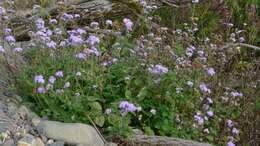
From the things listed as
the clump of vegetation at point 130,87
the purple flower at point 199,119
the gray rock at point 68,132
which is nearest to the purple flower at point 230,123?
the clump of vegetation at point 130,87

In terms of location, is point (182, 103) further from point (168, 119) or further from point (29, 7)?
point (29, 7)

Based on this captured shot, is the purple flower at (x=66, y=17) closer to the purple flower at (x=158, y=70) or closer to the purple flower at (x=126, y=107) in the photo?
the purple flower at (x=158, y=70)

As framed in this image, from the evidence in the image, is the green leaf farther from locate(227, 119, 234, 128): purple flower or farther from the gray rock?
locate(227, 119, 234, 128): purple flower

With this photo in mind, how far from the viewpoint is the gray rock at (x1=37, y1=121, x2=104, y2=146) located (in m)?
2.92

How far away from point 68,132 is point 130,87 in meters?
0.66

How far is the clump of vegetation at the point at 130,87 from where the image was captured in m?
3.12

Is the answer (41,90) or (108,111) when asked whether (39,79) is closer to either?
(41,90)

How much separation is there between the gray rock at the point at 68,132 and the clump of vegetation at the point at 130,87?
10 cm

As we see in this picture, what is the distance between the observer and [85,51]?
3.21 meters

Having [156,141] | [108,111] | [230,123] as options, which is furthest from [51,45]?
[230,123]

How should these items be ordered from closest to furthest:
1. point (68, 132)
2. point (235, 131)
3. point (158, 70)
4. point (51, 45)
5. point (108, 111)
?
point (68, 132) → point (108, 111) → point (51, 45) → point (158, 70) → point (235, 131)

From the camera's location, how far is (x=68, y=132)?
2.93 metres

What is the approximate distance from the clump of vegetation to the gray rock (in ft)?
0.33

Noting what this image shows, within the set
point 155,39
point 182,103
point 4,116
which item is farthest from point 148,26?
point 4,116
